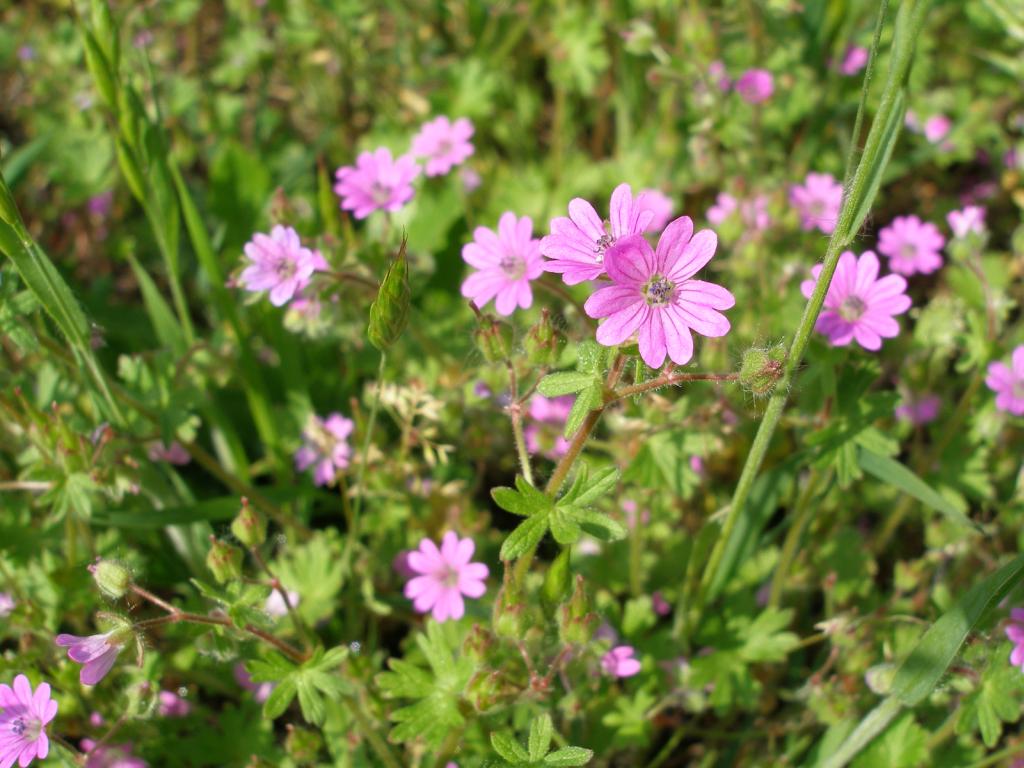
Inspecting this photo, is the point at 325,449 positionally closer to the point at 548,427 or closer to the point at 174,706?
the point at 548,427

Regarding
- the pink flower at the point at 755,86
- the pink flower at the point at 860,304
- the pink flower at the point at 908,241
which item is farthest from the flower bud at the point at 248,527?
the pink flower at the point at 755,86

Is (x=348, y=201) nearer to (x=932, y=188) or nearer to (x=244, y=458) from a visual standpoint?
(x=244, y=458)

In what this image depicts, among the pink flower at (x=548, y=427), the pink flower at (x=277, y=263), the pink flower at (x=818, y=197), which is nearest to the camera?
the pink flower at (x=277, y=263)

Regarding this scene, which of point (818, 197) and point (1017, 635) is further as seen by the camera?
point (818, 197)

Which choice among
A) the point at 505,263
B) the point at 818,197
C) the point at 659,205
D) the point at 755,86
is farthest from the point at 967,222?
the point at 505,263

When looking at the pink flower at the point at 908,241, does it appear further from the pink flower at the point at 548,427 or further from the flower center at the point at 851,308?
the pink flower at the point at 548,427

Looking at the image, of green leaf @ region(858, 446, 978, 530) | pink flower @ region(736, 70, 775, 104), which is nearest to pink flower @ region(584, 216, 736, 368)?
green leaf @ region(858, 446, 978, 530)

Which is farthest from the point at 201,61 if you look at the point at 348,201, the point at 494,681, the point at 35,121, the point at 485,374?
the point at 494,681
